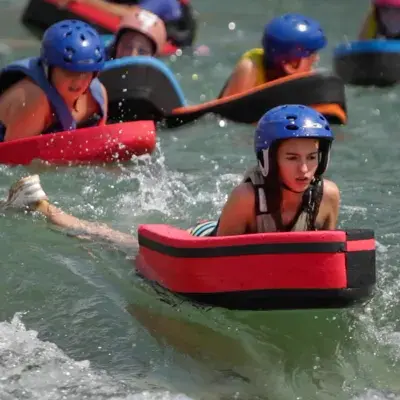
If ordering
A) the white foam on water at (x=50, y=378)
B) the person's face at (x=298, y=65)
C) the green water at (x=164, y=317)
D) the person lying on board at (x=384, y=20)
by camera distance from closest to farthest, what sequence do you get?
the white foam on water at (x=50, y=378), the green water at (x=164, y=317), the person's face at (x=298, y=65), the person lying on board at (x=384, y=20)

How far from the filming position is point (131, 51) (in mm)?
8922

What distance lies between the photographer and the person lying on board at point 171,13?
36.6 feet

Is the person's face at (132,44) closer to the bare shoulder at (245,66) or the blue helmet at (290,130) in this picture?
the bare shoulder at (245,66)

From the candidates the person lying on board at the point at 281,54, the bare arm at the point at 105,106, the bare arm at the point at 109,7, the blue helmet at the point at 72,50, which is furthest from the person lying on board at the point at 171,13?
the blue helmet at the point at 72,50

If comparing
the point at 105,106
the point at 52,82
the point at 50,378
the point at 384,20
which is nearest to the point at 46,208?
the point at 52,82

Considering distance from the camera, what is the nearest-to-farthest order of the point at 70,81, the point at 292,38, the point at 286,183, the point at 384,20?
the point at 286,183 → the point at 70,81 → the point at 292,38 → the point at 384,20

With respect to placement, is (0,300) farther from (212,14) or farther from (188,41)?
(212,14)

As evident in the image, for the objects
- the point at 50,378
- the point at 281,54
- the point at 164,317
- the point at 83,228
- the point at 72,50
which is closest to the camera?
the point at 50,378

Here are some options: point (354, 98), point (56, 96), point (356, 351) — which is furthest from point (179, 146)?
point (356, 351)

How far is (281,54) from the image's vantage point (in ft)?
27.8

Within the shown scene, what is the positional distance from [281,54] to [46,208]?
267 centimetres

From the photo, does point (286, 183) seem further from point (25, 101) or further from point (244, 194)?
point (25, 101)

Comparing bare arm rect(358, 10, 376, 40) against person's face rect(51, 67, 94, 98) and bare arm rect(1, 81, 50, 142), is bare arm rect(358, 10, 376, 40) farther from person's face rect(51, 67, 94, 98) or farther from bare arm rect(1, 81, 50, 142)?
bare arm rect(1, 81, 50, 142)

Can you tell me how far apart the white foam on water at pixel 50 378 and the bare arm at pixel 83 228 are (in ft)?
3.62
